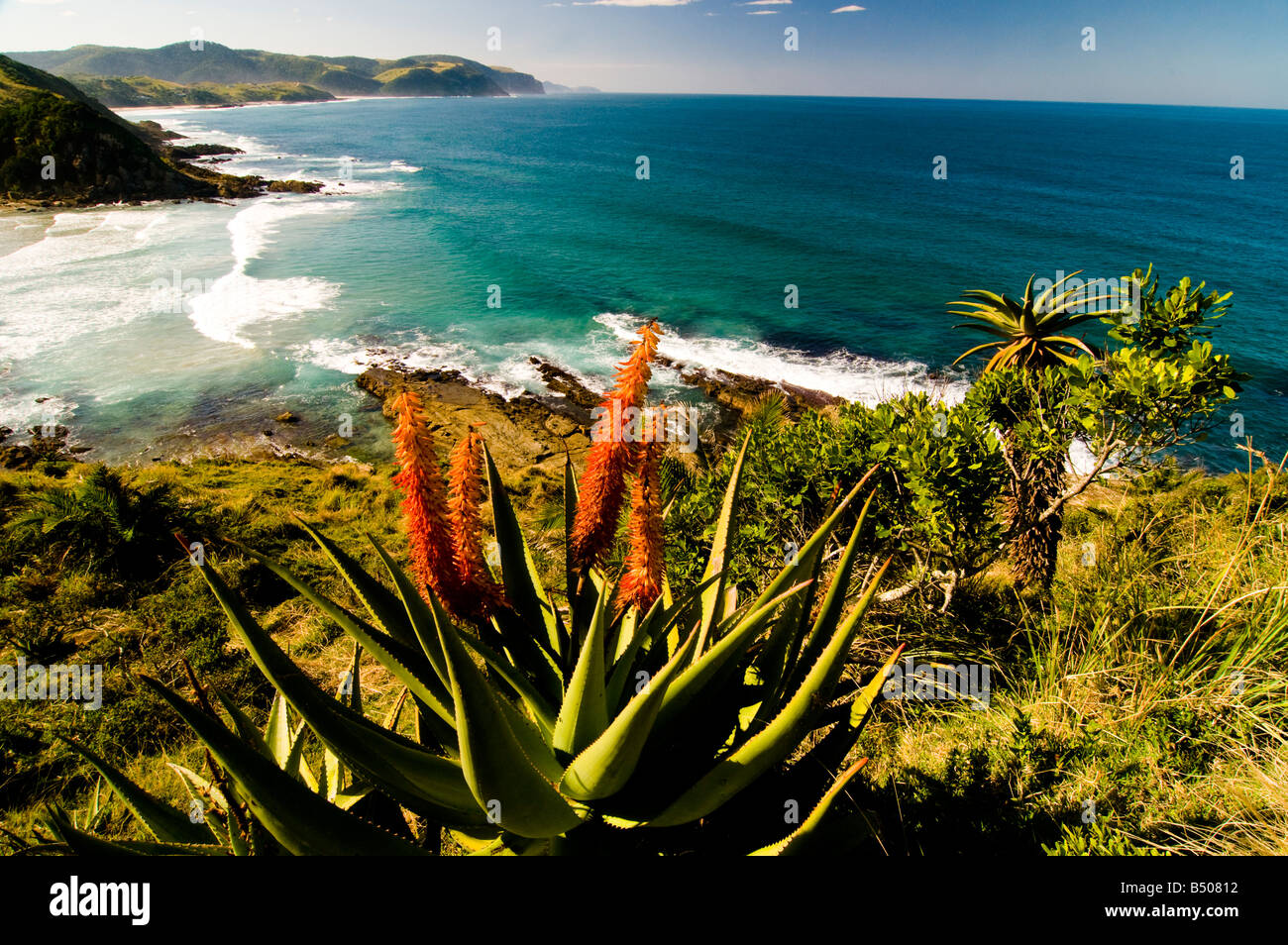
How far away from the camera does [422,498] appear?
1793mm

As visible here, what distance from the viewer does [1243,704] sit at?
123 inches

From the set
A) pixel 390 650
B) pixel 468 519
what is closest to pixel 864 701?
pixel 468 519

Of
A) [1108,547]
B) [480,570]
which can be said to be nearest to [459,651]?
[480,570]

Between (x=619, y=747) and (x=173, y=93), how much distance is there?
18202 cm

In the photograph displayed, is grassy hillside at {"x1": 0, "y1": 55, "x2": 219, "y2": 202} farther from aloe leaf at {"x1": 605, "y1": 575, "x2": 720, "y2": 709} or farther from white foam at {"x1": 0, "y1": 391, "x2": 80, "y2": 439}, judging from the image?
aloe leaf at {"x1": 605, "y1": 575, "x2": 720, "y2": 709}

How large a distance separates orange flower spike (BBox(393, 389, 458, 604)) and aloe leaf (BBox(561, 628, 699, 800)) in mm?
683

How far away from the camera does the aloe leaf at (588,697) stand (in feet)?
5.90

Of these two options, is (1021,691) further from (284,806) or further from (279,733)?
(279,733)

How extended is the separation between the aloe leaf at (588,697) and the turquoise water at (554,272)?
42.1 ft

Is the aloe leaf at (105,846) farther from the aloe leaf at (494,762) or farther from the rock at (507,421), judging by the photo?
the rock at (507,421)

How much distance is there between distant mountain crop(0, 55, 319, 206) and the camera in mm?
37438

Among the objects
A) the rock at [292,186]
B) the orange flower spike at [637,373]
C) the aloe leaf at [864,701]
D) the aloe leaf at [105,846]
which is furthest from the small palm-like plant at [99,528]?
the rock at [292,186]

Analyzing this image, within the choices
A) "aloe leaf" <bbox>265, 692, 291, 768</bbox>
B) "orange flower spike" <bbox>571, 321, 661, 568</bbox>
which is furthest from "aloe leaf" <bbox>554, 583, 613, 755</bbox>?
"aloe leaf" <bbox>265, 692, 291, 768</bbox>

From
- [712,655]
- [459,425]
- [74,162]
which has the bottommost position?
[712,655]
